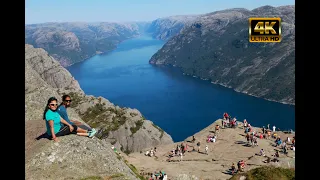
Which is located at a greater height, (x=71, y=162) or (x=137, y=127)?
(x=71, y=162)

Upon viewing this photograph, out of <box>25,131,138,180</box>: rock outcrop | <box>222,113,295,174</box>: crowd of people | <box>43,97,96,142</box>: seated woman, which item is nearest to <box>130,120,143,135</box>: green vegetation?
<box>222,113,295,174</box>: crowd of people

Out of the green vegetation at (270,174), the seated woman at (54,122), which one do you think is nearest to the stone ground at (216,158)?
the green vegetation at (270,174)

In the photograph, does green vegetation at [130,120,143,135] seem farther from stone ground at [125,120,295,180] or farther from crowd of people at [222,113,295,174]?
crowd of people at [222,113,295,174]

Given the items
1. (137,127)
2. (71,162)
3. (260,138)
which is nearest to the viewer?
(71,162)

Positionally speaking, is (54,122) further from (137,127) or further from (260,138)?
(137,127)

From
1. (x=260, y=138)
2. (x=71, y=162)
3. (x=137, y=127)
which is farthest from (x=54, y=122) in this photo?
(x=137, y=127)

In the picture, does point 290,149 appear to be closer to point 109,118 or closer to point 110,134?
point 110,134
